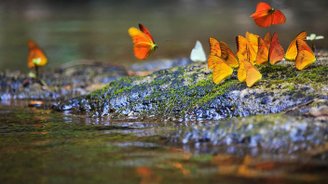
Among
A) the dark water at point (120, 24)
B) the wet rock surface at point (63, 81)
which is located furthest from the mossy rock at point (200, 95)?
the dark water at point (120, 24)

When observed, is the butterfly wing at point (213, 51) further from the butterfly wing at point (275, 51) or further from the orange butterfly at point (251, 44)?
the butterfly wing at point (275, 51)

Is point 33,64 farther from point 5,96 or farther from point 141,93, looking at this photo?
point 141,93

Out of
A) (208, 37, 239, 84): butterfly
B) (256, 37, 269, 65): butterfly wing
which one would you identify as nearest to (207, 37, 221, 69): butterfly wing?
(208, 37, 239, 84): butterfly

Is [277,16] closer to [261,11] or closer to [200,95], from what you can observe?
[261,11]

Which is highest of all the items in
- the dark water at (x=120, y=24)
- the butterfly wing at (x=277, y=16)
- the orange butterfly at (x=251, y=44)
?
the dark water at (x=120, y=24)

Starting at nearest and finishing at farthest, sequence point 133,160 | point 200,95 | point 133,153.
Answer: point 133,160 → point 133,153 → point 200,95

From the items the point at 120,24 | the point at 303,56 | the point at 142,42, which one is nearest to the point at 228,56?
the point at 303,56
